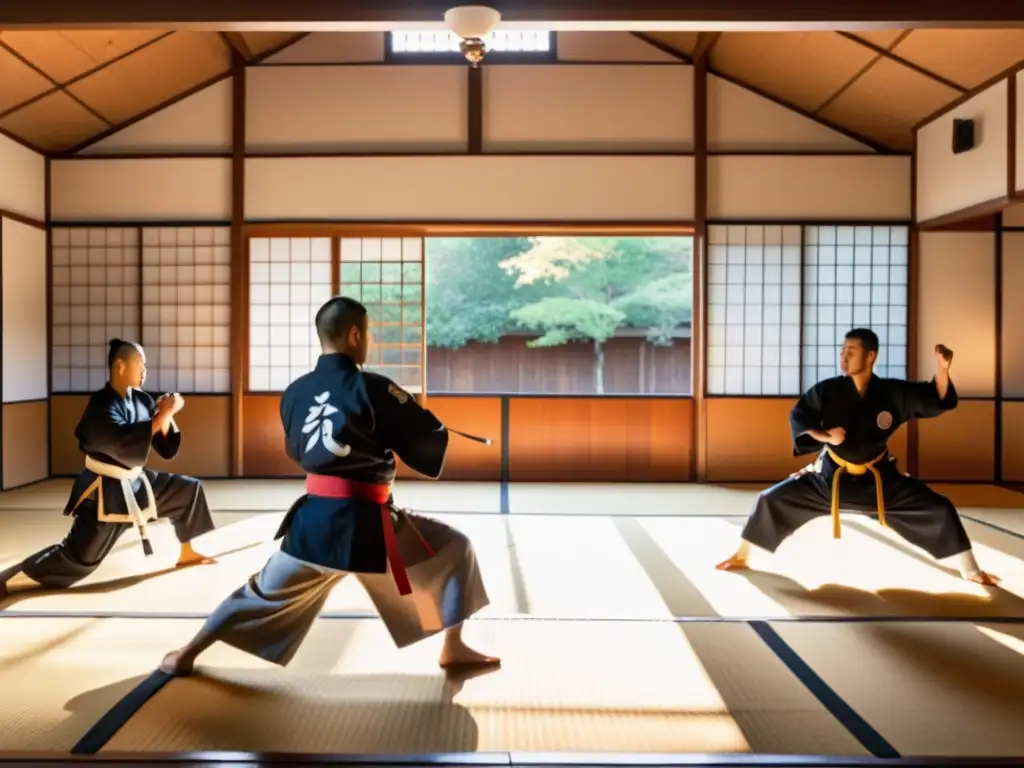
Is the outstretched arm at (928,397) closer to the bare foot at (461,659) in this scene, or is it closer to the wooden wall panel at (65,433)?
the bare foot at (461,659)

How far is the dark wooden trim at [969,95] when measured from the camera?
508 centimetres

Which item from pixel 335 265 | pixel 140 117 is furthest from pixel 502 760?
pixel 140 117

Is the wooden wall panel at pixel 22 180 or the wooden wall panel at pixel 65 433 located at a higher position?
the wooden wall panel at pixel 22 180

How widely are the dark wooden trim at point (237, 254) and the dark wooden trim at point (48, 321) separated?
0.85 meters

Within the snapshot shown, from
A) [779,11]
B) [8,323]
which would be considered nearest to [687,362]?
[8,323]

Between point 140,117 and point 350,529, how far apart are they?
5.58 metres

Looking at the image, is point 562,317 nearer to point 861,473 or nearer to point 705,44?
point 705,44

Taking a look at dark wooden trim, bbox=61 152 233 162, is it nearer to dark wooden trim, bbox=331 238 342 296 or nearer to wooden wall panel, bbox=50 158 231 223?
wooden wall panel, bbox=50 158 231 223

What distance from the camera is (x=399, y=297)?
6.66 meters

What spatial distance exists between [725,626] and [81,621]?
2314mm

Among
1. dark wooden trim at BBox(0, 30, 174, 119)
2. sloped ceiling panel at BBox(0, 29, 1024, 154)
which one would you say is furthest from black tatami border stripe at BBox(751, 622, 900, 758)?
dark wooden trim at BBox(0, 30, 174, 119)

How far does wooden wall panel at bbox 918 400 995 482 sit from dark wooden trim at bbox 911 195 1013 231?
1.41 meters

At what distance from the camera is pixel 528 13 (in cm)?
281

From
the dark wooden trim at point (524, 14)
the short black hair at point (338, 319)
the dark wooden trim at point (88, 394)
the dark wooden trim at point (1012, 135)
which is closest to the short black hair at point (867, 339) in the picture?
the dark wooden trim at point (524, 14)
